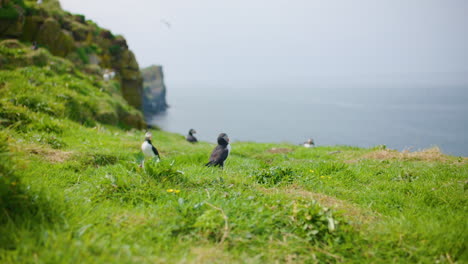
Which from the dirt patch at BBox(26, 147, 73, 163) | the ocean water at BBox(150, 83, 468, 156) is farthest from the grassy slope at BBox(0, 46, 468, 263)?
the ocean water at BBox(150, 83, 468, 156)

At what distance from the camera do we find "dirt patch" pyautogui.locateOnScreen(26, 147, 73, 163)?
6.39 meters

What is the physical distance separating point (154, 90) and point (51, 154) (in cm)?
14312

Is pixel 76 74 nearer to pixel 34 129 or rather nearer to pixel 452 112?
pixel 34 129

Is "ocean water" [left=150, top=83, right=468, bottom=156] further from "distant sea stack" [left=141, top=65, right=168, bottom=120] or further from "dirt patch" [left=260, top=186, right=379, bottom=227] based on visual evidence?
"dirt patch" [left=260, top=186, right=379, bottom=227]

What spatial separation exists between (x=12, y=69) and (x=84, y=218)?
13849 millimetres

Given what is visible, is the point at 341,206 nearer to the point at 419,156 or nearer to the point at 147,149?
the point at 147,149

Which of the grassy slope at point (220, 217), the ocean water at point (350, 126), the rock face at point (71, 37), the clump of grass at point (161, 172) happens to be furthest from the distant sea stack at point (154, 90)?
the grassy slope at point (220, 217)

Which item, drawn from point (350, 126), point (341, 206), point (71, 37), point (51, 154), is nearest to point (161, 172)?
point (341, 206)

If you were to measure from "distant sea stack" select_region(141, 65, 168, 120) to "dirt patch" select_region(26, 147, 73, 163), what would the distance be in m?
111

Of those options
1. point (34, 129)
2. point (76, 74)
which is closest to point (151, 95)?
point (76, 74)

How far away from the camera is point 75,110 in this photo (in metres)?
12.3

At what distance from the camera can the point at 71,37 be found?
2141 cm

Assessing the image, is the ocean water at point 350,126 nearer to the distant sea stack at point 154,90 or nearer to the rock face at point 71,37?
the distant sea stack at point 154,90

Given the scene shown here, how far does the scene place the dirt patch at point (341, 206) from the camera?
3.83 metres
